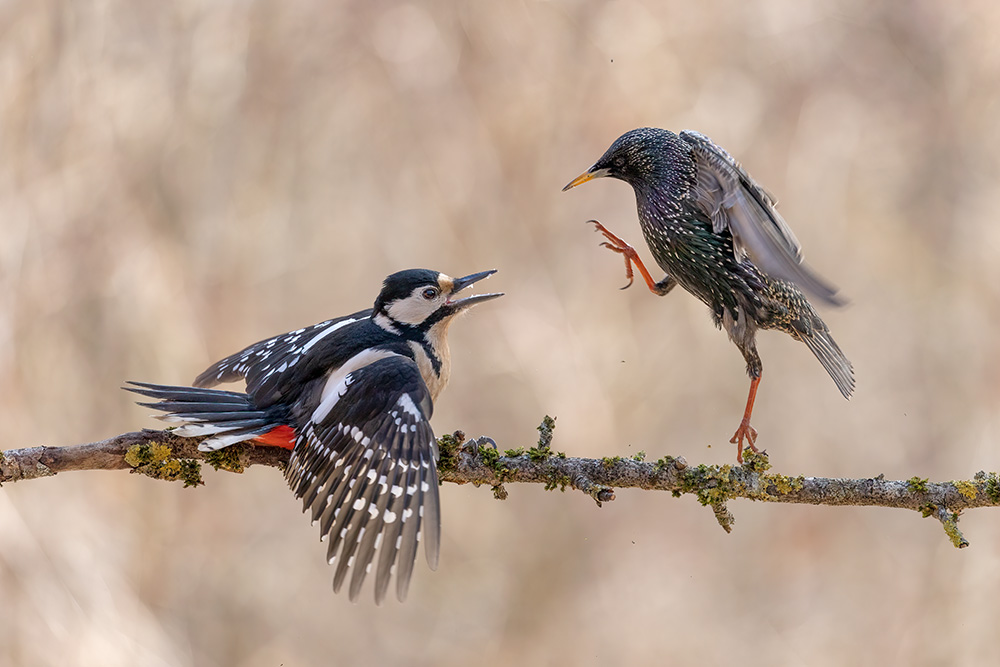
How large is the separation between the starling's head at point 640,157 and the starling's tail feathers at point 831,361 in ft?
2.40

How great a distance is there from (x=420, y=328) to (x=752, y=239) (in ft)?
3.52

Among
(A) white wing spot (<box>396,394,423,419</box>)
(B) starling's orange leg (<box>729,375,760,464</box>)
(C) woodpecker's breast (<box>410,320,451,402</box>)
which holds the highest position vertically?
(C) woodpecker's breast (<box>410,320,451,402</box>)

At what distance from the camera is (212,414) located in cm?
259

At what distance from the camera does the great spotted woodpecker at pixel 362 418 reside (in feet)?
7.41

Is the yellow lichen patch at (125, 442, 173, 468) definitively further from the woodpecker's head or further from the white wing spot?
the woodpecker's head

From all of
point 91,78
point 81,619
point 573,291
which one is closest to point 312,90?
point 91,78

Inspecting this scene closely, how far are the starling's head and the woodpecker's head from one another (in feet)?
1.79

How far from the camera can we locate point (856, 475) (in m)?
5.67

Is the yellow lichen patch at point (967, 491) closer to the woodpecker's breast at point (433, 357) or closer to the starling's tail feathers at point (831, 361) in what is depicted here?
the starling's tail feathers at point (831, 361)

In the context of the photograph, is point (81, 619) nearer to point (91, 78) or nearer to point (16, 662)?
point (16, 662)

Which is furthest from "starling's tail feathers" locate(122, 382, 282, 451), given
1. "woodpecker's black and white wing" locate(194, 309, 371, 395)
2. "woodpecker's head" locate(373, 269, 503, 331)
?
"woodpecker's head" locate(373, 269, 503, 331)

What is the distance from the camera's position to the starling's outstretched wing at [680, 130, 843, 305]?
2.37 meters

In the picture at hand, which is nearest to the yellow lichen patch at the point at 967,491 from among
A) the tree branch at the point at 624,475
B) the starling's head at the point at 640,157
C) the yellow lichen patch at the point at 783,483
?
the tree branch at the point at 624,475

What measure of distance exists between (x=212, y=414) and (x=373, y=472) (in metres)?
0.56
